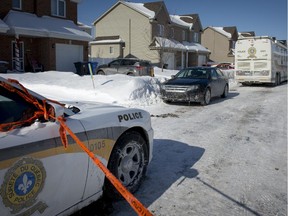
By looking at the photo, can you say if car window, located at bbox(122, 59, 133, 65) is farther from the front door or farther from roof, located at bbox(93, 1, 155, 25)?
roof, located at bbox(93, 1, 155, 25)

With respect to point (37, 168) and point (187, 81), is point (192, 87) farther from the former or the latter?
point (37, 168)

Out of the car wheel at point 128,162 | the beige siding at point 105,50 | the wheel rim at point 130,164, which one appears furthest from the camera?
the beige siding at point 105,50

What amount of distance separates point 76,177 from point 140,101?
9.33 metres

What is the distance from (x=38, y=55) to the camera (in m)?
22.8

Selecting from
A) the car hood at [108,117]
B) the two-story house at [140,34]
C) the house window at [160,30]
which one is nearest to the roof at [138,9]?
the two-story house at [140,34]

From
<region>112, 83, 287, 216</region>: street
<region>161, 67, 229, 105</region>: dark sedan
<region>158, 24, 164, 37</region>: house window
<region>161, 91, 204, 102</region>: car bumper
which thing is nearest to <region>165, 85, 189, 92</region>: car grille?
<region>161, 67, 229, 105</region>: dark sedan

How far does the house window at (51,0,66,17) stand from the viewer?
24.5 meters

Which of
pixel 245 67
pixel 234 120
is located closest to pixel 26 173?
pixel 234 120

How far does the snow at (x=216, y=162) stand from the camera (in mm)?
3811

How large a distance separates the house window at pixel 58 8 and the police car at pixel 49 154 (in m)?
23.0

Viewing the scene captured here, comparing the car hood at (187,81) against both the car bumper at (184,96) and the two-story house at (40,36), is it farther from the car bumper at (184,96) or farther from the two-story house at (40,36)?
the two-story house at (40,36)

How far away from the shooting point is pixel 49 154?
2.58 meters

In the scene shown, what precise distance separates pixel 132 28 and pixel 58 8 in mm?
14410

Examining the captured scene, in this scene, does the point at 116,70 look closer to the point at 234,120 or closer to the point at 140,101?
the point at 140,101
